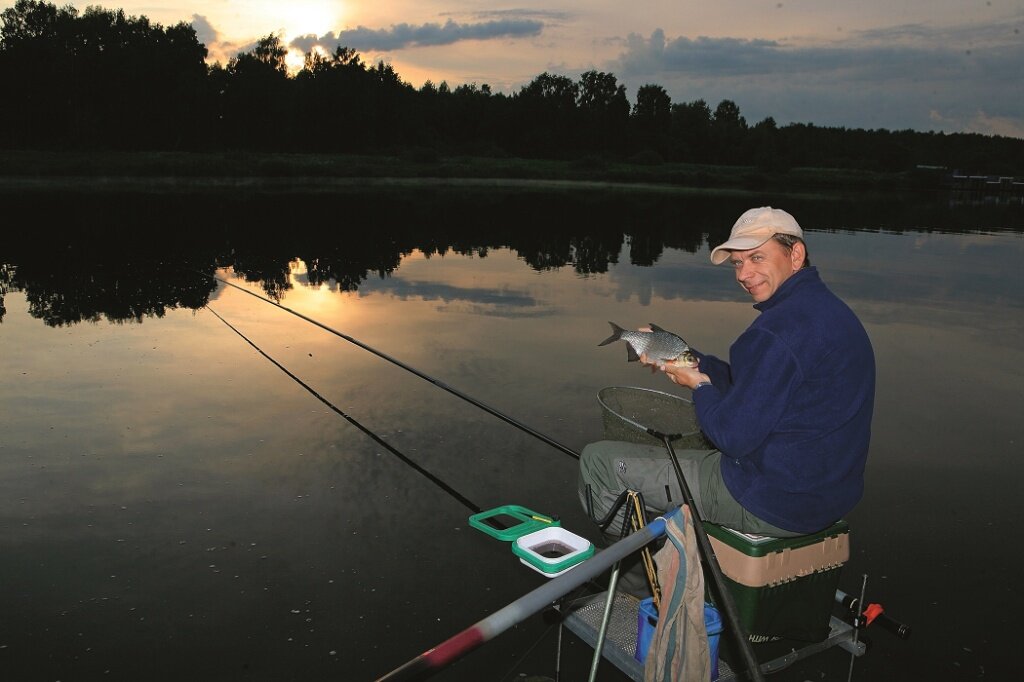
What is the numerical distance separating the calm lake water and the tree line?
51934 millimetres

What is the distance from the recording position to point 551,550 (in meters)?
4.20

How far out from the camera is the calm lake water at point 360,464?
377 cm

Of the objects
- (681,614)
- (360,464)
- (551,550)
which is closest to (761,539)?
(681,614)

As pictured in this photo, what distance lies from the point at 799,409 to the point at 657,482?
2.33 ft

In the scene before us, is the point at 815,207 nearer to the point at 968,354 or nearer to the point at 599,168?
the point at 599,168

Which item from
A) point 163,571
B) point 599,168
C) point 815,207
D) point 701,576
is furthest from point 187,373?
point 599,168

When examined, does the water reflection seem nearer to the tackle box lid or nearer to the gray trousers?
the gray trousers

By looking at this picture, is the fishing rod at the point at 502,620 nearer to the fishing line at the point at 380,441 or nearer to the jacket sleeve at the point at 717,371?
the jacket sleeve at the point at 717,371

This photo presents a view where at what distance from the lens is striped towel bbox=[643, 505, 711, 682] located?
2809 mm

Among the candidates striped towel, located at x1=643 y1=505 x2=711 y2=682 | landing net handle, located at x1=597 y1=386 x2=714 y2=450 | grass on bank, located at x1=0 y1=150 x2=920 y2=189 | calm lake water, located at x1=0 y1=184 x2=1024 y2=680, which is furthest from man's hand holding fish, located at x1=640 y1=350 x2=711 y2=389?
grass on bank, located at x1=0 y1=150 x2=920 y2=189

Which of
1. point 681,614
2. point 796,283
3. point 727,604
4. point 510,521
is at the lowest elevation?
point 510,521

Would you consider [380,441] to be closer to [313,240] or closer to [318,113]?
[313,240]

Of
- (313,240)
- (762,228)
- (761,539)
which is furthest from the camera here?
(313,240)

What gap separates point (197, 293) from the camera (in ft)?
40.7
